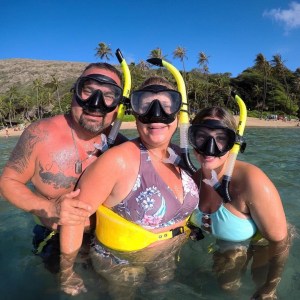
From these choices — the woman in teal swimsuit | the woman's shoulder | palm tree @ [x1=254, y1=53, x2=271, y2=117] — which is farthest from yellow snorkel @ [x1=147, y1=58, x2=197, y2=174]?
palm tree @ [x1=254, y1=53, x2=271, y2=117]

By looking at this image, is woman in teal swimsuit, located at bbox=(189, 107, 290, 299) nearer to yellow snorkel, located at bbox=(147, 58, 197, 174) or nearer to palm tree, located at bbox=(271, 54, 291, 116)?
yellow snorkel, located at bbox=(147, 58, 197, 174)

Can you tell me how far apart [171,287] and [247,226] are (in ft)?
2.69

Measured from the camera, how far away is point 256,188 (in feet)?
8.25

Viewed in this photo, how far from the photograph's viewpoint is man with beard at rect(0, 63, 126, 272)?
277 cm

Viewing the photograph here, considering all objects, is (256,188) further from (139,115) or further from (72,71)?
(72,71)

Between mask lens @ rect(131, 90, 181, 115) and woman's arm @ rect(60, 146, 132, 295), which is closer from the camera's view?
woman's arm @ rect(60, 146, 132, 295)

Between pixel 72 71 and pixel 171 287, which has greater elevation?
pixel 72 71

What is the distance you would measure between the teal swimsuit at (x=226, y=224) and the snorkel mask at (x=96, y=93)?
1.24 meters

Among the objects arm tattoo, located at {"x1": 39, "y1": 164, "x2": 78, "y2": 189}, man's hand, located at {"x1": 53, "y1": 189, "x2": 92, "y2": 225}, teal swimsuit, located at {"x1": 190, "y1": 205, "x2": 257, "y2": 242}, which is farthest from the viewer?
arm tattoo, located at {"x1": 39, "y1": 164, "x2": 78, "y2": 189}

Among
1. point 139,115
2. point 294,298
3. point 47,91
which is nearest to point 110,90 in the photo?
point 139,115

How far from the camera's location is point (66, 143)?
115 inches

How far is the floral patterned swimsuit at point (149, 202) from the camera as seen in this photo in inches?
99.0

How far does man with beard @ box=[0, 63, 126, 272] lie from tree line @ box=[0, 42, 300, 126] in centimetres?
4634

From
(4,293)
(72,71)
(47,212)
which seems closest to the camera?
(47,212)
